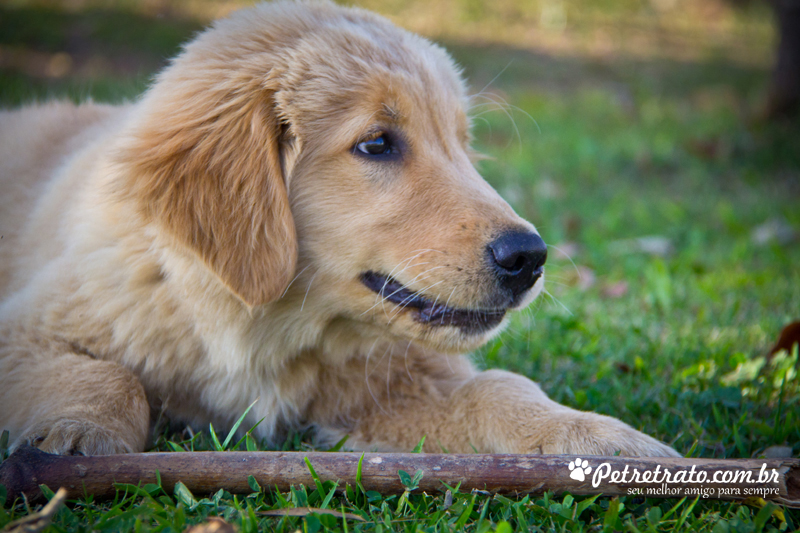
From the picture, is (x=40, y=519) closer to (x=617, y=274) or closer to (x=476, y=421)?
(x=476, y=421)

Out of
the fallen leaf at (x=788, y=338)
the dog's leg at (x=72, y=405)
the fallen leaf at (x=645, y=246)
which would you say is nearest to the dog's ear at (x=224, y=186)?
the dog's leg at (x=72, y=405)

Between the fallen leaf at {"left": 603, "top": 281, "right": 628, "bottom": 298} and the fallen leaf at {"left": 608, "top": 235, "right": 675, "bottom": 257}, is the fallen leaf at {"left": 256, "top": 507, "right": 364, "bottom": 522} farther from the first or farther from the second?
the fallen leaf at {"left": 608, "top": 235, "right": 675, "bottom": 257}

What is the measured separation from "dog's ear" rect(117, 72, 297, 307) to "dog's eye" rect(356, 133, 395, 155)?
0.29 metres

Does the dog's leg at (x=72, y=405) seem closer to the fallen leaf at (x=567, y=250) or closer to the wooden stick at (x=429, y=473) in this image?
the wooden stick at (x=429, y=473)

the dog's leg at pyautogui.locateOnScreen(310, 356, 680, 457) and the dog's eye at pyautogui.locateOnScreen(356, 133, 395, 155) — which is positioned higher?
the dog's eye at pyautogui.locateOnScreen(356, 133, 395, 155)

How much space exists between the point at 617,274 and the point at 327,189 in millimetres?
2819

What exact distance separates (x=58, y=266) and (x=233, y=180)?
2.63 feet

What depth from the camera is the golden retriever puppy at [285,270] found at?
6.75 ft

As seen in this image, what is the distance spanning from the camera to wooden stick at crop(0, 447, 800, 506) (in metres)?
1.72

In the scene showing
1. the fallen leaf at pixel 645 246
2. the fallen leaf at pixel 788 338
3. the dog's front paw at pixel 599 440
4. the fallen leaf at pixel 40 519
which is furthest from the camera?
the fallen leaf at pixel 645 246

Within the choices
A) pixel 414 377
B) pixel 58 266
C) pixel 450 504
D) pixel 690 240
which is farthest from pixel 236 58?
pixel 690 240

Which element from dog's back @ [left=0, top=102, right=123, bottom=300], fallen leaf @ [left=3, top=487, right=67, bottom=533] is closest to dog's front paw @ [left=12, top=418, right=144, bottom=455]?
fallen leaf @ [left=3, top=487, right=67, bottom=533]

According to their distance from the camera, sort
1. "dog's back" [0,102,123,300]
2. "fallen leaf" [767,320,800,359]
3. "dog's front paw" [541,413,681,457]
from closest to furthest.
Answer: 1. "dog's front paw" [541,413,681,457]
2. "dog's back" [0,102,123,300]
3. "fallen leaf" [767,320,800,359]

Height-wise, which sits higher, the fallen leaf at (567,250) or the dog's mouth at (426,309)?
the dog's mouth at (426,309)
